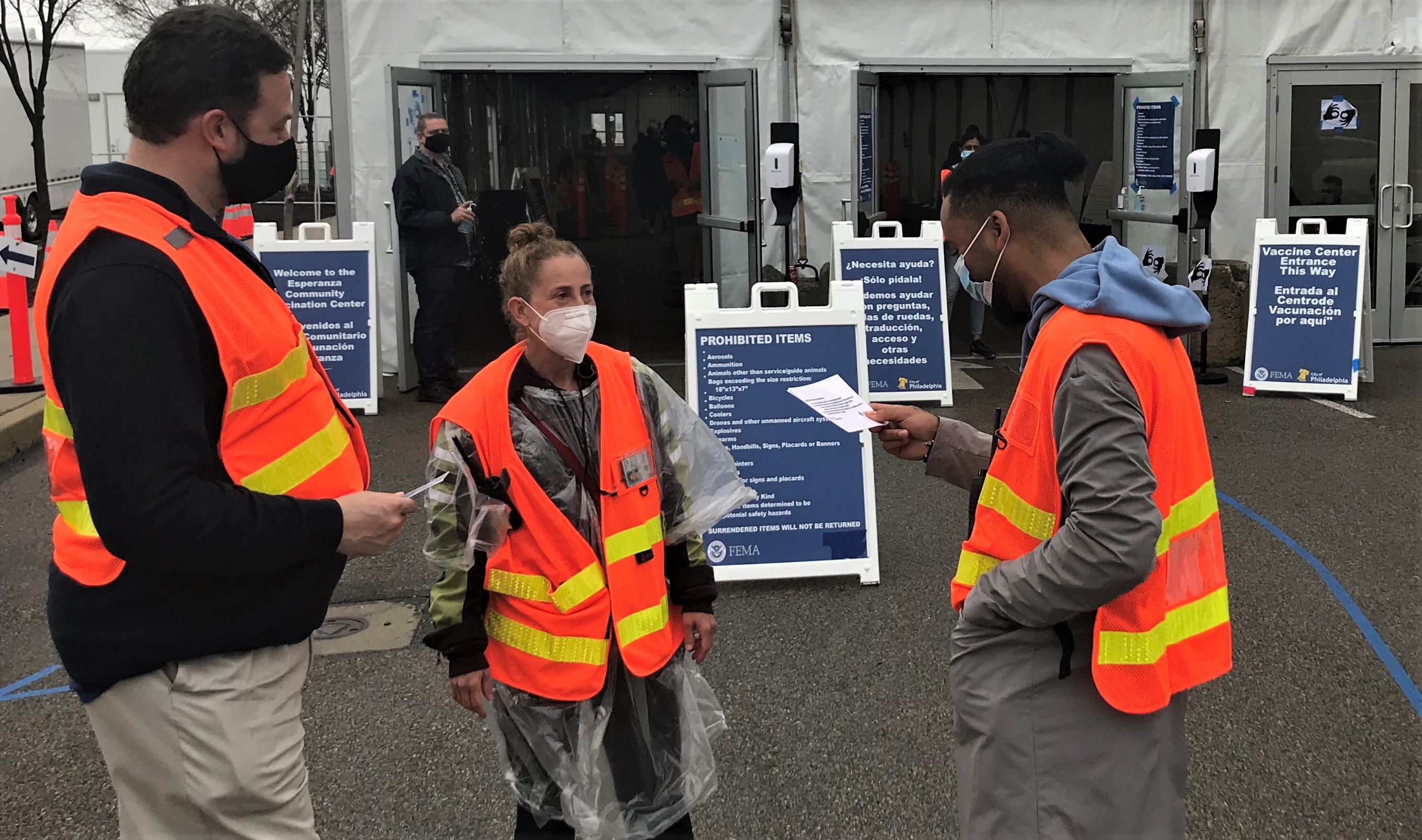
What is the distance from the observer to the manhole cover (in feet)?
18.6

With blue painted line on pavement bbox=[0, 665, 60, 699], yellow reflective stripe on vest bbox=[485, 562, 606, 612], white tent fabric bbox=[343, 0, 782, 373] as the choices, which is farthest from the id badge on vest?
white tent fabric bbox=[343, 0, 782, 373]

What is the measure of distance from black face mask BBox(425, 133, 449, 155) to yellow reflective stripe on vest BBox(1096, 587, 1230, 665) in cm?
866

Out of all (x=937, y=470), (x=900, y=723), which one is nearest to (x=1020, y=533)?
(x=937, y=470)

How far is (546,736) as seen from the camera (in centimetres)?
319

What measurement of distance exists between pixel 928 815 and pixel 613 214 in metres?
23.5

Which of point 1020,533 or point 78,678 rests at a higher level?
point 1020,533

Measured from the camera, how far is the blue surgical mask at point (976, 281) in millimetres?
2621

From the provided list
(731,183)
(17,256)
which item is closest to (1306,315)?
(731,183)

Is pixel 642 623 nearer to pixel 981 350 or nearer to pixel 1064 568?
pixel 1064 568

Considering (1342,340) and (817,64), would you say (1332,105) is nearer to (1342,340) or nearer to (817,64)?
(1342,340)

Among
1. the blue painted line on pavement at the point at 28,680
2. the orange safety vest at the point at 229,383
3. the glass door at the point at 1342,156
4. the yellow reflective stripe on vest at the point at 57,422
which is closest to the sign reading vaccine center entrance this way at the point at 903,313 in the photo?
the glass door at the point at 1342,156

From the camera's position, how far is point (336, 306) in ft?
33.9

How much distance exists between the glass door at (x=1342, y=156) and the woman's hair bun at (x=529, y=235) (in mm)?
10763

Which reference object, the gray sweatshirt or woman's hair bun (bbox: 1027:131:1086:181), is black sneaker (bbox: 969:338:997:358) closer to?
woman's hair bun (bbox: 1027:131:1086:181)
